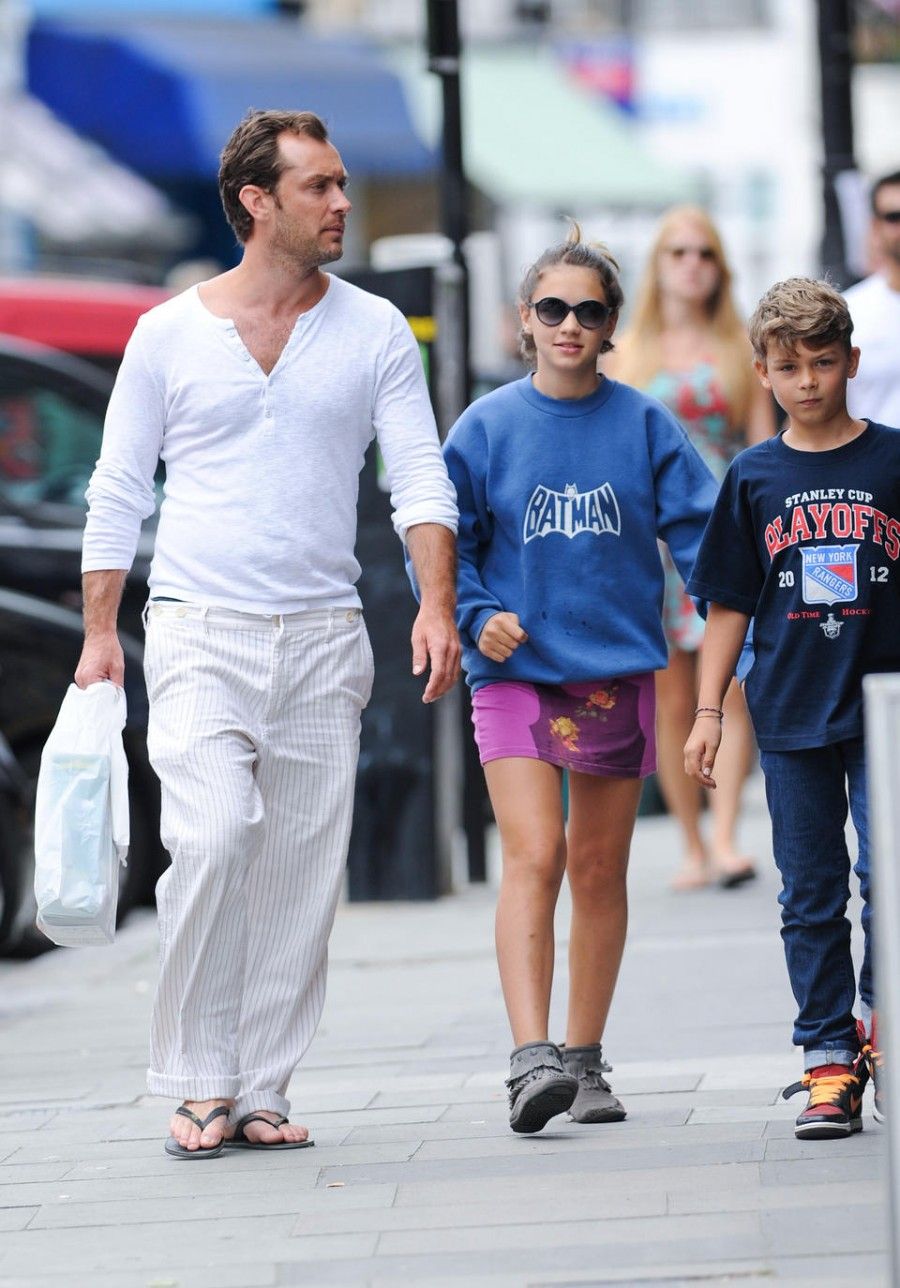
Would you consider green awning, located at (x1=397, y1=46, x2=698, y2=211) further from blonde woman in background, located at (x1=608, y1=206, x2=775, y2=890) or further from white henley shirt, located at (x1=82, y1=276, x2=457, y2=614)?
white henley shirt, located at (x1=82, y1=276, x2=457, y2=614)

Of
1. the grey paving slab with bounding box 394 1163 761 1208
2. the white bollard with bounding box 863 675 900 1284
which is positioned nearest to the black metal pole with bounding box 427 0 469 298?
the grey paving slab with bounding box 394 1163 761 1208

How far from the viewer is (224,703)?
5184mm

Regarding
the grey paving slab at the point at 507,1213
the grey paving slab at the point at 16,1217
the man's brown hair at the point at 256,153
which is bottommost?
the grey paving slab at the point at 16,1217

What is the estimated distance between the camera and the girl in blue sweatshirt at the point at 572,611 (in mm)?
5234

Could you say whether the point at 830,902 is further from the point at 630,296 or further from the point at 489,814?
the point at 630,296

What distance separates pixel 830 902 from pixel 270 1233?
48.9 inches

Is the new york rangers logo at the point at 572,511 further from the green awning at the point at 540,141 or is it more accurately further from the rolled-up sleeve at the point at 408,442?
the green awning at the point at 540,141

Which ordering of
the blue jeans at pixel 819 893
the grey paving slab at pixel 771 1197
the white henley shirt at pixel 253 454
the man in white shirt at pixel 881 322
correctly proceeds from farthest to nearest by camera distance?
the man in white shirt at pixel 881 322 < the white henley shirt at pixel 253 454 < the blue jeans at pixel 819 893 < the grey paving slab at pixel 771 1197

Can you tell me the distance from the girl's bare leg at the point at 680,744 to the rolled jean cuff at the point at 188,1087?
3.27 metres

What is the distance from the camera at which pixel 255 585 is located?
205 inches

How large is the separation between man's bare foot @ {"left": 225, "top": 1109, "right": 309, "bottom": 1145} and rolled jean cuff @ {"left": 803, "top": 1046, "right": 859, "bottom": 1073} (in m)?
1.04

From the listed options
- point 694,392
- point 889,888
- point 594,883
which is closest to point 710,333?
point 694,392

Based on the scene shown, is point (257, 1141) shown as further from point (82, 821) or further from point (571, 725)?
point (571, 725)

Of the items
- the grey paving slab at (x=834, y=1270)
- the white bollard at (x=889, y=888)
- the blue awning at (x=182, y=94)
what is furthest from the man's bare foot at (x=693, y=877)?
the blue awning at (x=182, y=94)
